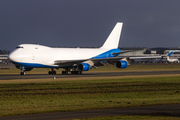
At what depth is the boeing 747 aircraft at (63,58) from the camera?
1982 inches

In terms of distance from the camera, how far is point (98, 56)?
195 feet

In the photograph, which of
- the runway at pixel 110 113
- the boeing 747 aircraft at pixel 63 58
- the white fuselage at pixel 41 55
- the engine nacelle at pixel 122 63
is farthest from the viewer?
the engine nacelle at pixel 122 63

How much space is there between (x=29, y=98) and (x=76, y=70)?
3345 cm

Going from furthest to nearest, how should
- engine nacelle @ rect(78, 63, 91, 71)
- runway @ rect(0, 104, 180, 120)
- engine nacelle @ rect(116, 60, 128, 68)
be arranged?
engine nacelle @ rect(116, 60, 128, 68), engine nacelle @ rect(78, 63, 91, 71), runway @ rect(0, 104, 180, 120)

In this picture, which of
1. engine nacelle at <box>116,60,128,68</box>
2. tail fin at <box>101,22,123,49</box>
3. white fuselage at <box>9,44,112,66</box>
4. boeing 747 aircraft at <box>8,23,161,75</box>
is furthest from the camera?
tail fin at <box>101,22,123,49</box>

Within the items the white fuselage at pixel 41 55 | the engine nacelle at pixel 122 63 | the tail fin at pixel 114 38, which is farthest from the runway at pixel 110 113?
the tail fin at pixel 114 38

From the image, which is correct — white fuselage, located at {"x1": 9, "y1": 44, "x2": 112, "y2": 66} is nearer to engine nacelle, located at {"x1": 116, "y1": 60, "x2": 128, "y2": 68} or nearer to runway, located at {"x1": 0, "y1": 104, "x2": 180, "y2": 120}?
engine nacelle, located at {"x1": 116, "y1": 60, "x2": 128, "y2": 68}

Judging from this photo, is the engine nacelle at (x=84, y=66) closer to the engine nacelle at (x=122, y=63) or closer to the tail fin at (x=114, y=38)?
the engine nacelle at (x=122, y=63)

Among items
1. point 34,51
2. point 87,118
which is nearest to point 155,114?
point 87,118

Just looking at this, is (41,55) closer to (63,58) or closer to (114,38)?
(63,58)

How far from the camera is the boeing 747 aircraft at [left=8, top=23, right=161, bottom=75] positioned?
50.3 metres

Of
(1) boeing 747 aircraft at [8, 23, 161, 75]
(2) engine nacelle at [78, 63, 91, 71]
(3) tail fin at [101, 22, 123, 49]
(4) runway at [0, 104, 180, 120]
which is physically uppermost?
(3) tail fin at [101, 22, 123, 49]

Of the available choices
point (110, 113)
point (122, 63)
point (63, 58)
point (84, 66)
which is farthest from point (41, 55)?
point (110, 113)

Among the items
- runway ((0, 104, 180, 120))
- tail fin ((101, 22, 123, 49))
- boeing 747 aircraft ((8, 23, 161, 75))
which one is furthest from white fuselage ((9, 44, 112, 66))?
runway ((0, 104, 180, 120))
